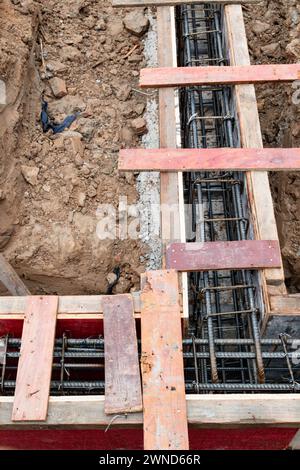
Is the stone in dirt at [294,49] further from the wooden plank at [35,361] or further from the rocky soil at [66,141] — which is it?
the wooden plank at [35,361]

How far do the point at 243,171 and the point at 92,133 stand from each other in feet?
7.13

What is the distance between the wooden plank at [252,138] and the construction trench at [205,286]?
79 millimetres

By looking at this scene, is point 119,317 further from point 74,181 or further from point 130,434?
point 74,181

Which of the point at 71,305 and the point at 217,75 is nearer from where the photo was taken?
the point at 71,305

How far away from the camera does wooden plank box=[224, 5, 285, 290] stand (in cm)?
382

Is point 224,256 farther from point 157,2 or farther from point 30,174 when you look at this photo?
point 157,2

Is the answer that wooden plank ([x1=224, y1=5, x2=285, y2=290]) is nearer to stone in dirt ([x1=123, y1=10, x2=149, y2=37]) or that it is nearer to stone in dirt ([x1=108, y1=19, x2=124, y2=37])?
stone in dirt ([x1=123, y1=10, x2=149, y2=37])

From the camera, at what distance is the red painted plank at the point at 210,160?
4.09 meters

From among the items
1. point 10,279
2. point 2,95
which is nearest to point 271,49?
point 2,95

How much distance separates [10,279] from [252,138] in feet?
8.65

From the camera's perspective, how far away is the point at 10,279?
4570mm

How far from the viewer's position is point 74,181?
515 centimetres

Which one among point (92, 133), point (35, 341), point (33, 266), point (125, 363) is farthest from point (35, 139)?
point (125, 363)

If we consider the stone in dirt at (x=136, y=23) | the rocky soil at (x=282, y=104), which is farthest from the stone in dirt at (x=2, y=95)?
the rocky soil at (x=282, y=104)
